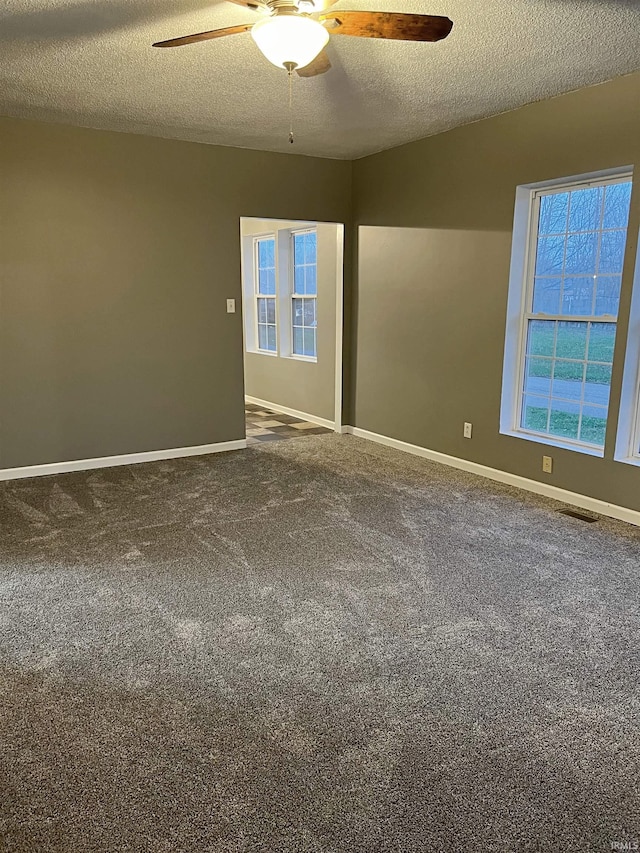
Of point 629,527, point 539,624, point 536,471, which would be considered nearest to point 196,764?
point 539,624

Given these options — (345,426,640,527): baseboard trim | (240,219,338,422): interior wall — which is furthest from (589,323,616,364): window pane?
(240,219,338,422): interior wall

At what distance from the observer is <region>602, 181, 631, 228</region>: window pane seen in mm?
3547

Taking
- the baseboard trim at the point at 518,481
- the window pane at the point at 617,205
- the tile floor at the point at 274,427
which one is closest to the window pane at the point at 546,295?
the window pane at the point at 617,205

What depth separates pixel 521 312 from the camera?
422cm

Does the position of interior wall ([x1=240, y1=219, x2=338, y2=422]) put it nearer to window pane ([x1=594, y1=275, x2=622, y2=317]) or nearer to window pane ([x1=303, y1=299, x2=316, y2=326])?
window pane ([x1=303, y1=299, x2=316, y2=326])

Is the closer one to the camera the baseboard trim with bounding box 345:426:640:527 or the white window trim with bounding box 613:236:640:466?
the white window trim with bounding box 613:236:640:466

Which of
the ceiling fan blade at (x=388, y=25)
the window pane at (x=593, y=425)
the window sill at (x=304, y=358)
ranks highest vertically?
the ceiling fan blade at (x=388, y=25)

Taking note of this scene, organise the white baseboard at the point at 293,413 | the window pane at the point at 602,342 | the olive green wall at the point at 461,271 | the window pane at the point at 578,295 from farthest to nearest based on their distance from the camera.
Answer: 1. the white baseboard at the point at 293,413
2. the window pane at the point at 578,295
3. the window pane at the point at 602,342
4. the olive green wall at the point at 461,271

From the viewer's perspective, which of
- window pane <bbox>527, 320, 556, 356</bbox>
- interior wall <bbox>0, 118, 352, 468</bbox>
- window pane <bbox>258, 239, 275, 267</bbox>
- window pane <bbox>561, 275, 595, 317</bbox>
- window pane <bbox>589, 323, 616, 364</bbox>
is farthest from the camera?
window pane <bbox>258, 239, 275, 267</bbox>

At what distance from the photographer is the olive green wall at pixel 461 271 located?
3.58 metres

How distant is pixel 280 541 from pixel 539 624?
1.41m

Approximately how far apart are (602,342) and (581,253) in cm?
59

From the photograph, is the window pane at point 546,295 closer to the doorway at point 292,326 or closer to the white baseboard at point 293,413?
the doorway at point 292,326

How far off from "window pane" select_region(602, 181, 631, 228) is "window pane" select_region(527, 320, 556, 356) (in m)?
0.70
